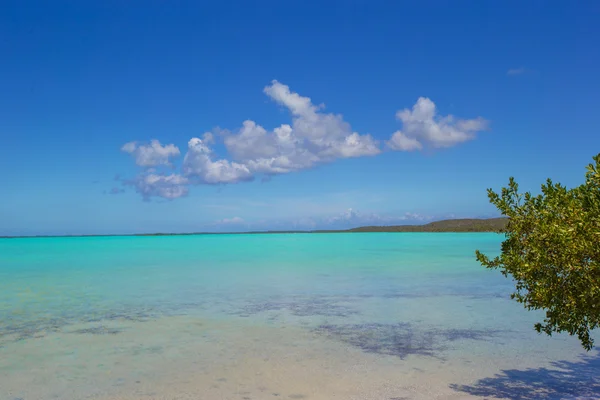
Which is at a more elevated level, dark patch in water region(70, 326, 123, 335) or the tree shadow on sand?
dark patch in water region(70, 326, 123, 335)

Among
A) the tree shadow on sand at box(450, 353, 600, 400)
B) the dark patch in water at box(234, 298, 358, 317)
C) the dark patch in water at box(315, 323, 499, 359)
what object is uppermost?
the dark patch in water at box(234, 298, 358, 317)

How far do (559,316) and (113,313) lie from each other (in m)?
14.1

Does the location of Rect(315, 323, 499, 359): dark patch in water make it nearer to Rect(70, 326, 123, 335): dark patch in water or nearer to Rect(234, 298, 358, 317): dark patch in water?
Rect(234, 298, 358, 317): dark patch in water

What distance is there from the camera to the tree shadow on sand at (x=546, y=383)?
27.1 feet

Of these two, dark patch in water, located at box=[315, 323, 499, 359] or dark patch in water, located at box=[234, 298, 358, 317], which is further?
dark patch in water, located at box=[234, 298, 358, 317]

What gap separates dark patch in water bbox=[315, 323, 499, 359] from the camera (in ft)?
37.1

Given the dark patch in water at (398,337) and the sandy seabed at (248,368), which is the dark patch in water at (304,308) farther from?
the sandy seabed at (248,368)

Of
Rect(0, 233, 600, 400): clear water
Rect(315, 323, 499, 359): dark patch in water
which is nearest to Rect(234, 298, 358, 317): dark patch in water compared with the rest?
A: Rect(0, 233, 600, 400): clear water

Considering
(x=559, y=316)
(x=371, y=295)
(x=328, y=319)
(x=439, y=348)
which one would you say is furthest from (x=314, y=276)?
(x=559, y=316)

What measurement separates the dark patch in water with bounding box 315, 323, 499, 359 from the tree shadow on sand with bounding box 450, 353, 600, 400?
6.09 ft

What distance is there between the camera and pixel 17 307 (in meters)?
17.9

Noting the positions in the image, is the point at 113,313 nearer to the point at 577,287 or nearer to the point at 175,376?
the point at 175,376

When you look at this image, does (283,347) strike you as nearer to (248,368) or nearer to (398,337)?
(248,368)

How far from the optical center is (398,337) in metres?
12.6
